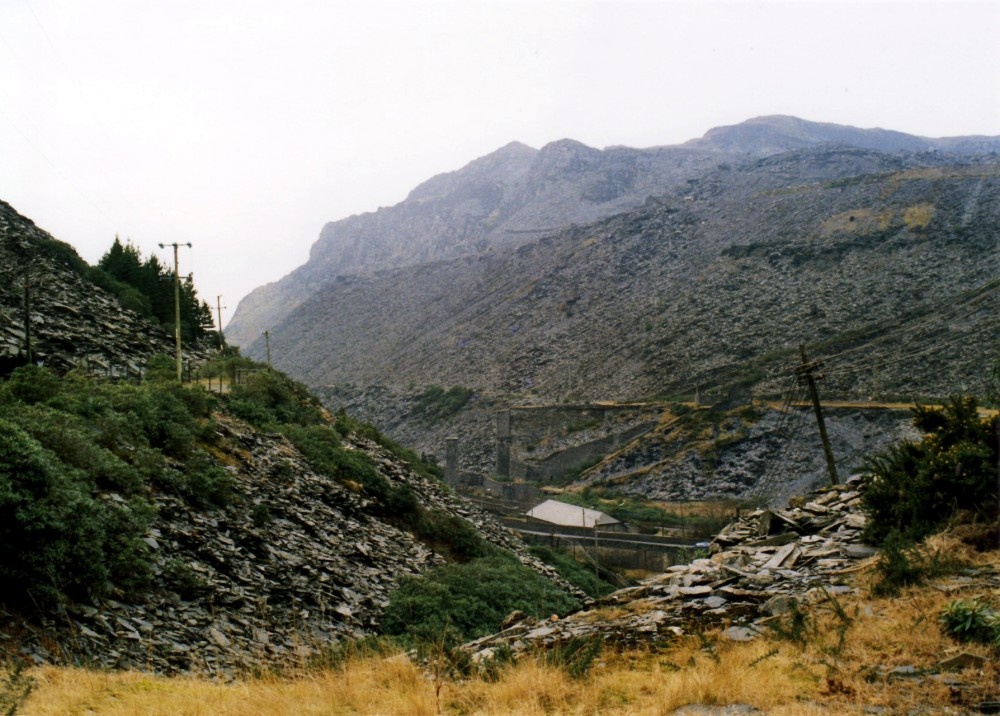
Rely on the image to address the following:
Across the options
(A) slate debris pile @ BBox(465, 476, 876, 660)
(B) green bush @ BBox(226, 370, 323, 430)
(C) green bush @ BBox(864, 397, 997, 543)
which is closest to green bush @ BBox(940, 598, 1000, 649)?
(A) slate debris pile @ BBox(465, 476, 876, 660)

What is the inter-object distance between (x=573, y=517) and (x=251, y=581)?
24919 mm

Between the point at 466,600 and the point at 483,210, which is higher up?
the point at 483,210

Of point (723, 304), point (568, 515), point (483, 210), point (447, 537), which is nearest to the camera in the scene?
point (447, 537)

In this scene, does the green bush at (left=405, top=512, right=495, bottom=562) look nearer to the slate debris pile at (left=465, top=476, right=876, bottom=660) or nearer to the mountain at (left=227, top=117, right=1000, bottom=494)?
the slate debris pile at (left=465, top=476, right=876, bottom=660)

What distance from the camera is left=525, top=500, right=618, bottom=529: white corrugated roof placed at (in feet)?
107

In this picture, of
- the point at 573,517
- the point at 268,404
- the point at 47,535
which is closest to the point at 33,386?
the point at 47,535

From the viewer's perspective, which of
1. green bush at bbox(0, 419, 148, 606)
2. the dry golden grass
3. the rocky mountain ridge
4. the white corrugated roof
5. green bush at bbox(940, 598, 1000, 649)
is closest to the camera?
the dry golden grass

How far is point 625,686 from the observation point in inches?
211

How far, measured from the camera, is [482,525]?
2214cm

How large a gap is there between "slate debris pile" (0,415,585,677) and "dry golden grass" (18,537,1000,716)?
0.72 m

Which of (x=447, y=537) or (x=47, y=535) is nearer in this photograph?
(x=47, y=535)

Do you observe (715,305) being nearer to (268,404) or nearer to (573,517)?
(573,517)

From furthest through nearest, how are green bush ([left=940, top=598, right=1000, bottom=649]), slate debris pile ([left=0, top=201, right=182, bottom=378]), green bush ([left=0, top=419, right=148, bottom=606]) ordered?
slate debris pile ([left=0, top=201, right=182, bottom=378]), green bush ([left=0, top=419, right=148, bottom=606]), green bush ([left=940, top=598, right=1000, bottom=649])

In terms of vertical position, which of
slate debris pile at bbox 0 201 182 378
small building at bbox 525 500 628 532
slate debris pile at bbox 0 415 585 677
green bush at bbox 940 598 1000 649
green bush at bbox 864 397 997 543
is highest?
slate debris pile at bbox 0 201 182 378
